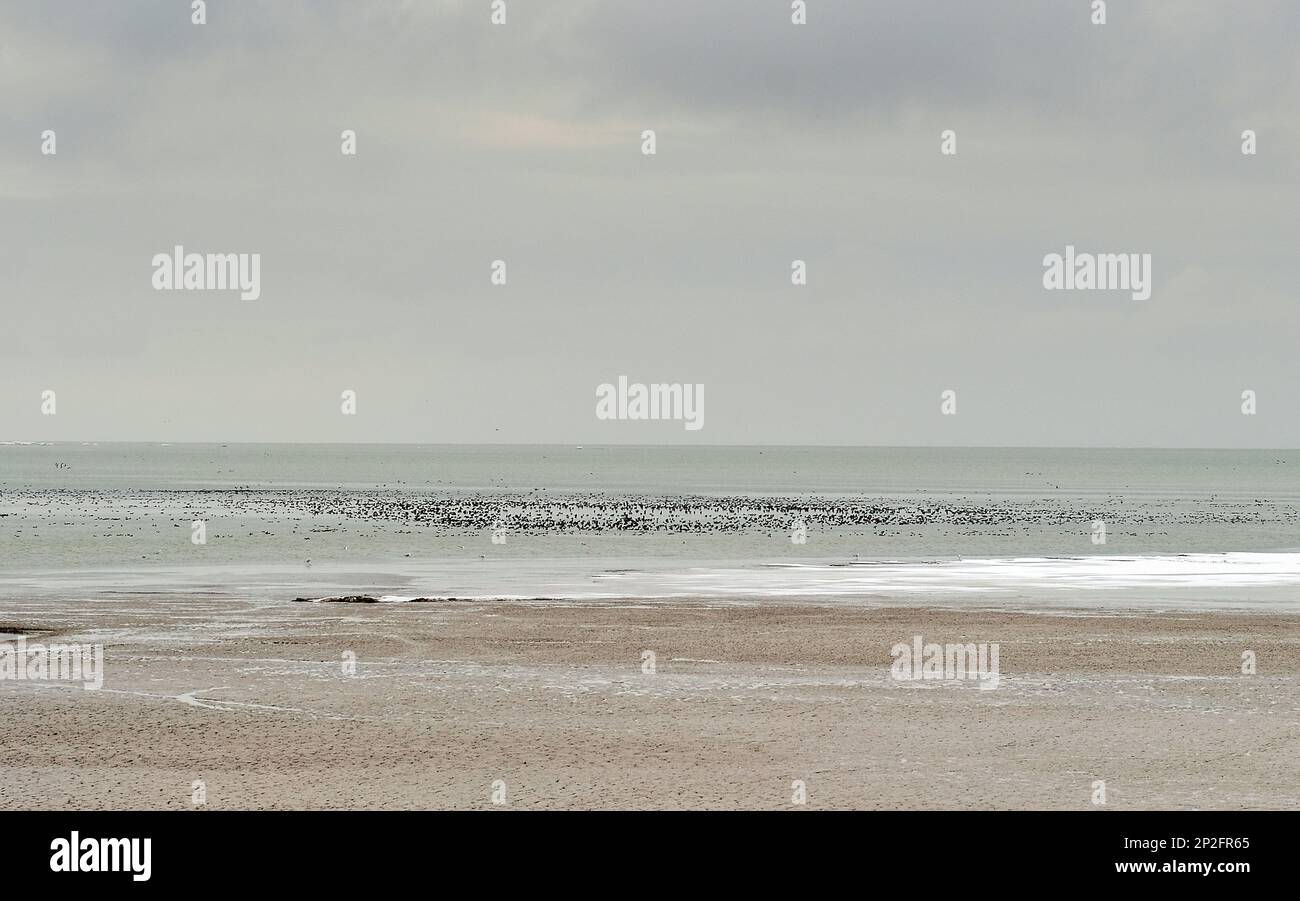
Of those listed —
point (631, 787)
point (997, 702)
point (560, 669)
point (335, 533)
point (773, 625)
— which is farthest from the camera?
point (335, 533)

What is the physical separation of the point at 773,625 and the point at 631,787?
1385 cm

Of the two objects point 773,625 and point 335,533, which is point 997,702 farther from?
point 335,533

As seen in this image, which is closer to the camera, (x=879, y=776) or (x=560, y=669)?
(x=879, y=776)

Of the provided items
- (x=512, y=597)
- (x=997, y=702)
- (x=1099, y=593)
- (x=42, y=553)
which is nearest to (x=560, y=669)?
(x=997, y=702)

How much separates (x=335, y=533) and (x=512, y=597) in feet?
99.4

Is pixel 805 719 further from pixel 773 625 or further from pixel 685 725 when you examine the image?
pixel 773 625

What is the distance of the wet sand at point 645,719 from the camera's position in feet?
41.7

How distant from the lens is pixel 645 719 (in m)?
16.4

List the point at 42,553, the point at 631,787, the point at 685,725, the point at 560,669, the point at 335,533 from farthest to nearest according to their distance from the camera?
1. the point at 335,533
2. the point at 42,553
3. the point at 560,669
4. the point at 685,725
5. the point at 631,787

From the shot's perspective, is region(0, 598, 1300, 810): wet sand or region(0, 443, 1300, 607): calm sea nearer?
region(0, 598, 1300, 810): wet sand

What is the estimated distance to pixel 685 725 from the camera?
16.0 meters

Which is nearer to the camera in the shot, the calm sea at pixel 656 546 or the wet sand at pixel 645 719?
the wet sand at pixel 645 719

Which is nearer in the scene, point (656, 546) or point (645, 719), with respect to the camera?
point (645, 719)

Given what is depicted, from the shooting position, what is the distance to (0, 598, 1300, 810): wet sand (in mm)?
12719
